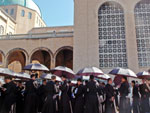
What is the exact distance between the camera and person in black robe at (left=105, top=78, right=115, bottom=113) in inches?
277

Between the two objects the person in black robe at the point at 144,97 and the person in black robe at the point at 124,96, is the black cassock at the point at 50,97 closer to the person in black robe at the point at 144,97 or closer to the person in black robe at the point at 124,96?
the person in black robe at the point at 124,96

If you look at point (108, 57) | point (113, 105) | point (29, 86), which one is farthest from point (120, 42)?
point (29, 86)

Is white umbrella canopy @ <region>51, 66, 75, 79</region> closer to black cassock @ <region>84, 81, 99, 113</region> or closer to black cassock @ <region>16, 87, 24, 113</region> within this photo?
black cassock @ <region>16, 87, 24, 113</region>

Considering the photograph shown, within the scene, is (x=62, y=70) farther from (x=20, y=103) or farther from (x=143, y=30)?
(x=143, y=30)

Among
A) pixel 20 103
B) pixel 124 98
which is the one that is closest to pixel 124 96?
pixel 124 98

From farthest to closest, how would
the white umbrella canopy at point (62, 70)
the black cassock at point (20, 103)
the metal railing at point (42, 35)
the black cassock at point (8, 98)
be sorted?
the metal railing at point (42, 35) → the white umbrella canopy at point (62, 70) → the black cassock at point (20, 103) → the black cassock at point (8, 98)

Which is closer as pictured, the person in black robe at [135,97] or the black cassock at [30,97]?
the black cassock at [30,97]

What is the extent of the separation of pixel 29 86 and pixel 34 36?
1441 cm

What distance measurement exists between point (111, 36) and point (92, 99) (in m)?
12.3

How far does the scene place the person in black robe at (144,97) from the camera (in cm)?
783

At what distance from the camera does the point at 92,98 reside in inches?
263

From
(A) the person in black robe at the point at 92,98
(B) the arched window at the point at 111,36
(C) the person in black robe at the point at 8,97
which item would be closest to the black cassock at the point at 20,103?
(C) the person in black robe at the point at 8,97

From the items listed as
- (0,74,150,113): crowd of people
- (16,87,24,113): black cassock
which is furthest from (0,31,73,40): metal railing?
(0,74,150,113): crowd of people

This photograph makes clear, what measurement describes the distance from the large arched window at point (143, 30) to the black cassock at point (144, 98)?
9.96 m
